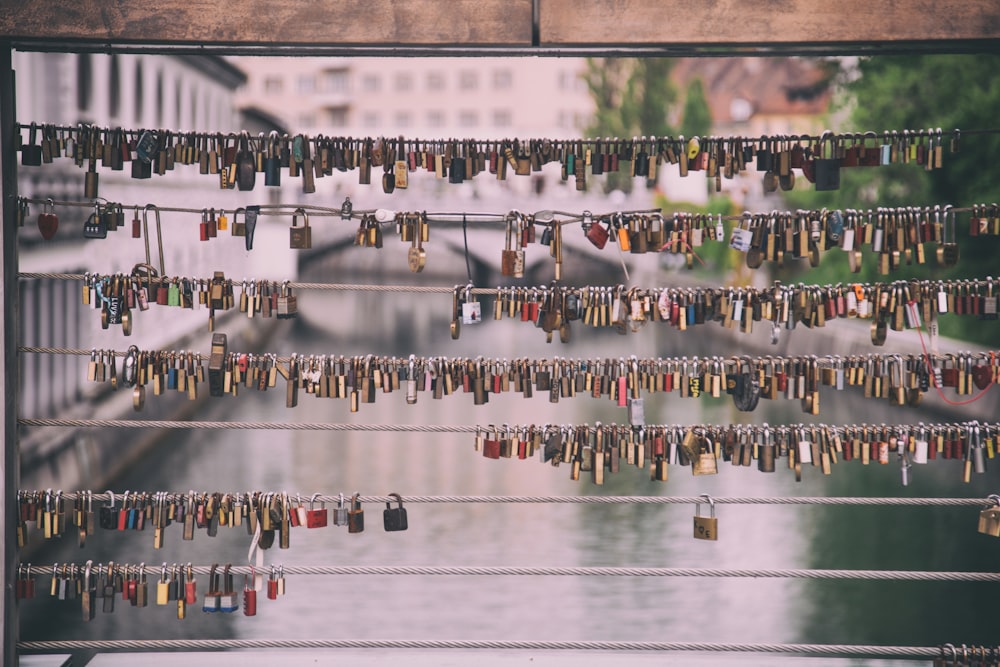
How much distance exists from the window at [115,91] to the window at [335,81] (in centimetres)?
6299

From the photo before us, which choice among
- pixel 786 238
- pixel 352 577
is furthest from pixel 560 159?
pixel 352 577

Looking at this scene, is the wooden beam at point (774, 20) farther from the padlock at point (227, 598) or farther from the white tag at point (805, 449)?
the padlock at point (227, 598)

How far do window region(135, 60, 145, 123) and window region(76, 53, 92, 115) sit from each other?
4061 millimetres

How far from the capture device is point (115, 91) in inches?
800

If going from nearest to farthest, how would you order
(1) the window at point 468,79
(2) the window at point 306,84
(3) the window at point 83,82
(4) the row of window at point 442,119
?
(3) the window at point 83,82 < (4) the row of window at point 442,119 < (1) the window at point 468,79 < (2) the window at point 306,84

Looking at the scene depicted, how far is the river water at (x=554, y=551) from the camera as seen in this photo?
38.8ft


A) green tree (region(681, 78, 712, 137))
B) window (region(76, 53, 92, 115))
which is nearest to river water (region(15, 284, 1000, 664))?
window (region(76, 53, 92, 115))

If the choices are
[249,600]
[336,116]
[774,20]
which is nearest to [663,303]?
[774,20]

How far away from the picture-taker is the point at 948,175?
19.8 metres

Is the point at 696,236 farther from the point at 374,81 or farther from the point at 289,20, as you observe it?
the point at 374,81

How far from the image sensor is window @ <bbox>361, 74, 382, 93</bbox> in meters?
79.2

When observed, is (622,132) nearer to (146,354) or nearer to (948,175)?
(948,175)

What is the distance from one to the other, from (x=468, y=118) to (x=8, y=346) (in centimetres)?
7417

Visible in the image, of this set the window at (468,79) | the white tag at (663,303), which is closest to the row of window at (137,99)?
the white tag at (663,303)
